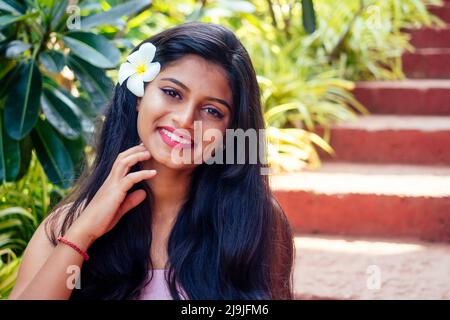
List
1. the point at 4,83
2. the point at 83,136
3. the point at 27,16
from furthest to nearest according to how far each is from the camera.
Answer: the point at 83,136, the point at 4,83, the point at 27,16

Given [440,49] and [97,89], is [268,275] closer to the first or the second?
[97,89]

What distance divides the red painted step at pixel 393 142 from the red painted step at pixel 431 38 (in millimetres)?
1194

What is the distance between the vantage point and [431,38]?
439cm

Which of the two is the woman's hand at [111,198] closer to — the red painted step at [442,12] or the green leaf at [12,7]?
the green leaf at [12,7]

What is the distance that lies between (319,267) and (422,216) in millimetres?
575

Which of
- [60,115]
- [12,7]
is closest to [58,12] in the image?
[12,7]

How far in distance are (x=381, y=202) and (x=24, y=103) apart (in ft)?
5.05

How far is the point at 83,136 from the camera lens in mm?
2346

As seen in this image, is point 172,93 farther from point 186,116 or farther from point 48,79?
point 48,79

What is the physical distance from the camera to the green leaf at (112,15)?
2199 mm

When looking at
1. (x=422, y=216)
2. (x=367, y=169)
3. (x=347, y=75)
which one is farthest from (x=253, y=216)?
(x=347, y=75)

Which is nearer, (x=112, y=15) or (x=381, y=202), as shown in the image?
(x=112, y=15)

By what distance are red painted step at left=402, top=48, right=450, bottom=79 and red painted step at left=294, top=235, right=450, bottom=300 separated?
5.67ft
